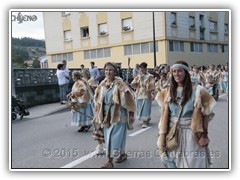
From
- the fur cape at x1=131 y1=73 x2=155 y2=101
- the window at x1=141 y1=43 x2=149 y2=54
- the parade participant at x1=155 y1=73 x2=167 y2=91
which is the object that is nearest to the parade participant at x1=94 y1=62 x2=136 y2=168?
the fur cape at x1=131 y1=73 x2=155 y2=101

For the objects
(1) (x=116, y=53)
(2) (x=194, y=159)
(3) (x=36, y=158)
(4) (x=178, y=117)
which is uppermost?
(1) (x=116, y=53)

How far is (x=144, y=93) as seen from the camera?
28.7ft

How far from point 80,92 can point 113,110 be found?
306cm

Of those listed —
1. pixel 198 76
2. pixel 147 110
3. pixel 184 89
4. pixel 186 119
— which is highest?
pixel 198 76

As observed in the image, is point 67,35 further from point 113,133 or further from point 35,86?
point 113,133

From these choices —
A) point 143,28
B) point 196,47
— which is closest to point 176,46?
point 196,47

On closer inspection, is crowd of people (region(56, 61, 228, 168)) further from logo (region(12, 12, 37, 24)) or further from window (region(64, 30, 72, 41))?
window (region(64, 30, 72, 41))

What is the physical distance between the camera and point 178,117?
12.5 feet

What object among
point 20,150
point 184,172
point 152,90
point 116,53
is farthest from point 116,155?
point 116,53

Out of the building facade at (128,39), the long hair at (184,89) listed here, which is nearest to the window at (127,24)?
the building facade at (128,39)

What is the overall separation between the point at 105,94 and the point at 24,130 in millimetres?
4389

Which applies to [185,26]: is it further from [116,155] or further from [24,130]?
[116,155]
